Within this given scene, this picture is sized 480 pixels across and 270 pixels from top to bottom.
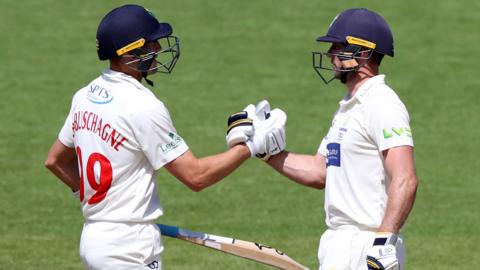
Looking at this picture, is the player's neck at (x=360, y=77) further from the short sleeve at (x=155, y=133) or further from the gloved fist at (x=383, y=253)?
the short sleeve at (x=155, y=133)

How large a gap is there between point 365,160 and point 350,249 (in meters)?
0.55

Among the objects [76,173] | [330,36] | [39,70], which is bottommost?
[39,70]

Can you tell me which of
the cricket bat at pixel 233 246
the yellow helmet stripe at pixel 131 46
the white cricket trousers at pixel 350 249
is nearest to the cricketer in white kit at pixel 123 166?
the yellow helmet stripe at pixel 131 46

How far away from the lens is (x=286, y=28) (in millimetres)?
19875

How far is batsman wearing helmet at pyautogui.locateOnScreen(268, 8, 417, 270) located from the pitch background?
3.95m

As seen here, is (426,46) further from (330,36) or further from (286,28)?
(330,36)

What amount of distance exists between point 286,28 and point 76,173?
12.5 m

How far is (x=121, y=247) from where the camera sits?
693 cm

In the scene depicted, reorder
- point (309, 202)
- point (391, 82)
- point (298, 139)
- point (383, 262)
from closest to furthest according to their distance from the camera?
point (383, 262)
point (309, 202)
point (298, 139)
point (391, 82)

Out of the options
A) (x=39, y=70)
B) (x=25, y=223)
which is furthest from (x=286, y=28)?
(x=25, y=223)

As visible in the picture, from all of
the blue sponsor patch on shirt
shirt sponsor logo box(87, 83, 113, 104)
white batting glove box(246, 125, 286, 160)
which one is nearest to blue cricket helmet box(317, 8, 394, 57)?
the blue sponsor patch on shirt

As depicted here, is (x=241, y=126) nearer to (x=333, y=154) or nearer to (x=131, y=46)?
(x=333, y=154)

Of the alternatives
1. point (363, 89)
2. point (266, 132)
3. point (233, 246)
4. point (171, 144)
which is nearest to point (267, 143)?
point (266, 132)

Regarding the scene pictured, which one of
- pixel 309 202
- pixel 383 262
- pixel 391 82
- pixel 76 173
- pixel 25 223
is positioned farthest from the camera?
pixel 391 82
